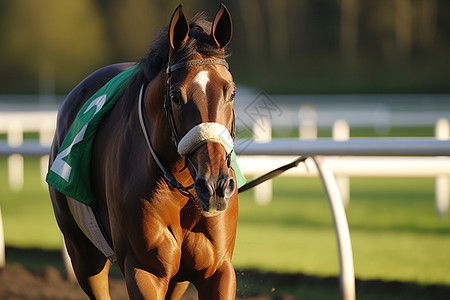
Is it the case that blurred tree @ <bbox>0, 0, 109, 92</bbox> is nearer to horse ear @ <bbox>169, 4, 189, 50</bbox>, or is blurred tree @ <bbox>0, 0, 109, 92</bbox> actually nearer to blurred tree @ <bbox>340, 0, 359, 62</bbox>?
blurred tree @ <bbox>340, 0, 359, 62</bbox>

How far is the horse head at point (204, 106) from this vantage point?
7.33 feet

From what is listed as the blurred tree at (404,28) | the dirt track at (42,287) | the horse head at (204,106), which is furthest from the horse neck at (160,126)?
the blurred tree at (404,28)

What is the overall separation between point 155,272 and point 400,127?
50.1 ft

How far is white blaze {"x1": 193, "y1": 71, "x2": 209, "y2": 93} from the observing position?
2388 mm

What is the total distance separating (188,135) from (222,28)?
0.49 metres

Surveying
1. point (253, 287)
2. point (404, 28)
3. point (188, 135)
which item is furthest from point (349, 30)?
point (188, 135)

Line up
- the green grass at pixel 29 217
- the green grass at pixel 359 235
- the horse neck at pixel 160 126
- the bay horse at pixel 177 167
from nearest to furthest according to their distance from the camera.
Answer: the bay horse at pixel 177 167 → the horse neck at pixel 160 126 → the green grass at pixel 359 235 → the green grass at pixel 29 217

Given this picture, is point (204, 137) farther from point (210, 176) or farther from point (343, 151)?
point (343, 151)

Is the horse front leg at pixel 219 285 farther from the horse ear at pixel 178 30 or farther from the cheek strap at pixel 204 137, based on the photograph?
the horse ear at pixel 178 30

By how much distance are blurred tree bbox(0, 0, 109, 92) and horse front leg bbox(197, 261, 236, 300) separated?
39.7 m

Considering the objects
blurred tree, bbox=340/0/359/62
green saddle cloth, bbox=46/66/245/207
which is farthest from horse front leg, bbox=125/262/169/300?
blurred tree, bbox=340/0/359/62

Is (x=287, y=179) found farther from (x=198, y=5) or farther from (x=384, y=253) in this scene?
(x=198, y=5)

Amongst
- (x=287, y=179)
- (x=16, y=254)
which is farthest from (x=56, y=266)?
(x=287, y=179)

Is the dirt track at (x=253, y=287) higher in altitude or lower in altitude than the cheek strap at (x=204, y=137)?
lower
